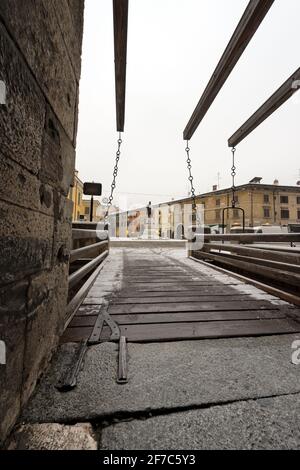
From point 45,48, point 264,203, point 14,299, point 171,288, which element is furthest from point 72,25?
point 264,203

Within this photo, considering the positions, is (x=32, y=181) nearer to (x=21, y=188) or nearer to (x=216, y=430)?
(x=21, y=188)

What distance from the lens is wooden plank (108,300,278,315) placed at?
2.04 meters

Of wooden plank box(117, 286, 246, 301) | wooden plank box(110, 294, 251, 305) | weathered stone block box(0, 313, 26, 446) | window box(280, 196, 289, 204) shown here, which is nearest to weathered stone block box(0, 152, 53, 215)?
weathered stone block box(0, 313, 26, 446)

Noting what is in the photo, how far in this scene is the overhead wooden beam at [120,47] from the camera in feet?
7.02

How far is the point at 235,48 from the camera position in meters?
2.54

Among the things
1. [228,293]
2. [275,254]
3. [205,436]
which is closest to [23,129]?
[205,436]

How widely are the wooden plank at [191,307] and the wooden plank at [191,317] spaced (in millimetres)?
80

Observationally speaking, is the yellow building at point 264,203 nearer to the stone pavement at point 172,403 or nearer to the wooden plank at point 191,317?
the wooden plank at point 191,317

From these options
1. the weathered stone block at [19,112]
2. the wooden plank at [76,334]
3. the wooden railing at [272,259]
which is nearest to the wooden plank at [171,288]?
the wooden railing at [272,259]

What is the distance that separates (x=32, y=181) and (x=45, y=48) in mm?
657

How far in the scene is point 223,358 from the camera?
4.30ft

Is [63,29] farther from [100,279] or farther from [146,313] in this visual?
[100,279]

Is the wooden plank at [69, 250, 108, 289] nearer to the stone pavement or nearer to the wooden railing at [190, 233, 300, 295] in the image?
the stone pavement

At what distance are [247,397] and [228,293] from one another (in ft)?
5.63
